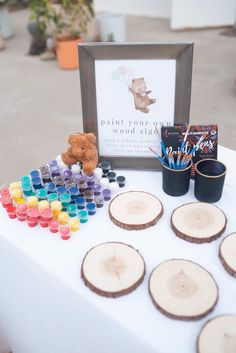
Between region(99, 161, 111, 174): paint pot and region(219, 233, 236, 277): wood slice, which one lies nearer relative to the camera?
region(219, 233, 236, 277): wood slice

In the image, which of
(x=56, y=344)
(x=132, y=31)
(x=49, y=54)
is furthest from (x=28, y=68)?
(x=56, y=344)

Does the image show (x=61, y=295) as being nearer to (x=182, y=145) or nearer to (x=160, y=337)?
(x=160, y=337)

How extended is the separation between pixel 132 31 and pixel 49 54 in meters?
1.31

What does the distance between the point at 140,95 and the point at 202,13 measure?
410 centimetres

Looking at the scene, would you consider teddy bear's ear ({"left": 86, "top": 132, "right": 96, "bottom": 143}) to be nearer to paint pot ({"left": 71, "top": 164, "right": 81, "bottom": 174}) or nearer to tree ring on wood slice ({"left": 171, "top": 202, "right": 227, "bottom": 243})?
paint pot ({"left": 71, "top": 164, "right": 81, "bottom": 174})

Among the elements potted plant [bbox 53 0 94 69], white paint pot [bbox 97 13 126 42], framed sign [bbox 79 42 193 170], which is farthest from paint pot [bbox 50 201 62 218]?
white paint pot [bbox 97 13 126 42]

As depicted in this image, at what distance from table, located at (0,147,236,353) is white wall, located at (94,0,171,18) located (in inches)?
190

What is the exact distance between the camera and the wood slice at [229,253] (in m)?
0.68

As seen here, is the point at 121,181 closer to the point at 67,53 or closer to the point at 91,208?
A: the point at 91,208

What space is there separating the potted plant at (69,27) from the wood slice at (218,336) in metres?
3.26

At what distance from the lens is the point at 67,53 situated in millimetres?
3537

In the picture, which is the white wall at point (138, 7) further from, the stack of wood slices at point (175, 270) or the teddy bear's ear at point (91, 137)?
the stack of wood slices at point (175, 270)

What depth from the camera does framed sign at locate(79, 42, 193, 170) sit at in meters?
0.85

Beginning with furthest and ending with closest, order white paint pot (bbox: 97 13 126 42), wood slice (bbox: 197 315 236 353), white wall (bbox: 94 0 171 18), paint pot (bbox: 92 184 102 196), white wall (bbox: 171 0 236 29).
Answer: white wall (bbox: 94 0 171 18)
white wall (bbox: 171 0 236 29)
white paint pot (bbox: 97 13 126 42)
paint pot (bbox: 92 184 102 196)
wood slice (bbox: 197 315 236 353)
